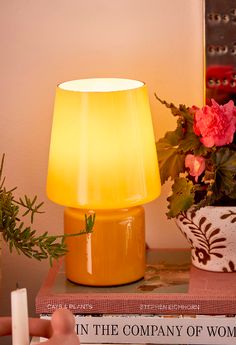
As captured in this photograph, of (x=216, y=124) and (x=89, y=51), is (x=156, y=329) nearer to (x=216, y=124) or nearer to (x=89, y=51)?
(x=216, y=124)

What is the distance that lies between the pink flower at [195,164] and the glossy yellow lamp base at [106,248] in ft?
0.35

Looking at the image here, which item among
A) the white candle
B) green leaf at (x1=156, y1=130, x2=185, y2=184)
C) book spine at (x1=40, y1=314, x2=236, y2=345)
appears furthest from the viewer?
green leaf at (x1=156, y1=130, x2=185, y2=184)

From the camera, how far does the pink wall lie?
59.8 inches

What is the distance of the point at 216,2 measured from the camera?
1479mm

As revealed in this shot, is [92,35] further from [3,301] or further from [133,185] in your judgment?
[3,301]

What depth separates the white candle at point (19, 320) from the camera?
41.2 inches

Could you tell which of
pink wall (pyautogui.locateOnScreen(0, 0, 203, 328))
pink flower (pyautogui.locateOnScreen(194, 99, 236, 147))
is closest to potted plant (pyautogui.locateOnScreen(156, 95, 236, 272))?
pink flower (pyautogui.locateOnScreen(194, 99, 236, 147))

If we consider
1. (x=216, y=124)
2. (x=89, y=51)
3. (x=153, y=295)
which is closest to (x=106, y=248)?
(x=153, y=295)

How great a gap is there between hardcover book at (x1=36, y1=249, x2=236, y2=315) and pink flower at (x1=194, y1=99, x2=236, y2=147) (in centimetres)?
22

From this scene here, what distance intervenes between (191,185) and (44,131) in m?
0.32

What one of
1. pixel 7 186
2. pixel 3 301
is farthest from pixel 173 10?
pixel 3 301

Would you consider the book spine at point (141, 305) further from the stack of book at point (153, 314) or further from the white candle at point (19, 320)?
the white candle at point (19, 320)

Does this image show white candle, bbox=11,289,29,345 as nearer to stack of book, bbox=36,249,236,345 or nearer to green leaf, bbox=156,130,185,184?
stack of book, bbox=36,249,236,345

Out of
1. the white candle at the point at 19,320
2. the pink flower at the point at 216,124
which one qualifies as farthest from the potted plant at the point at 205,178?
the white candle at the point at 19,320
